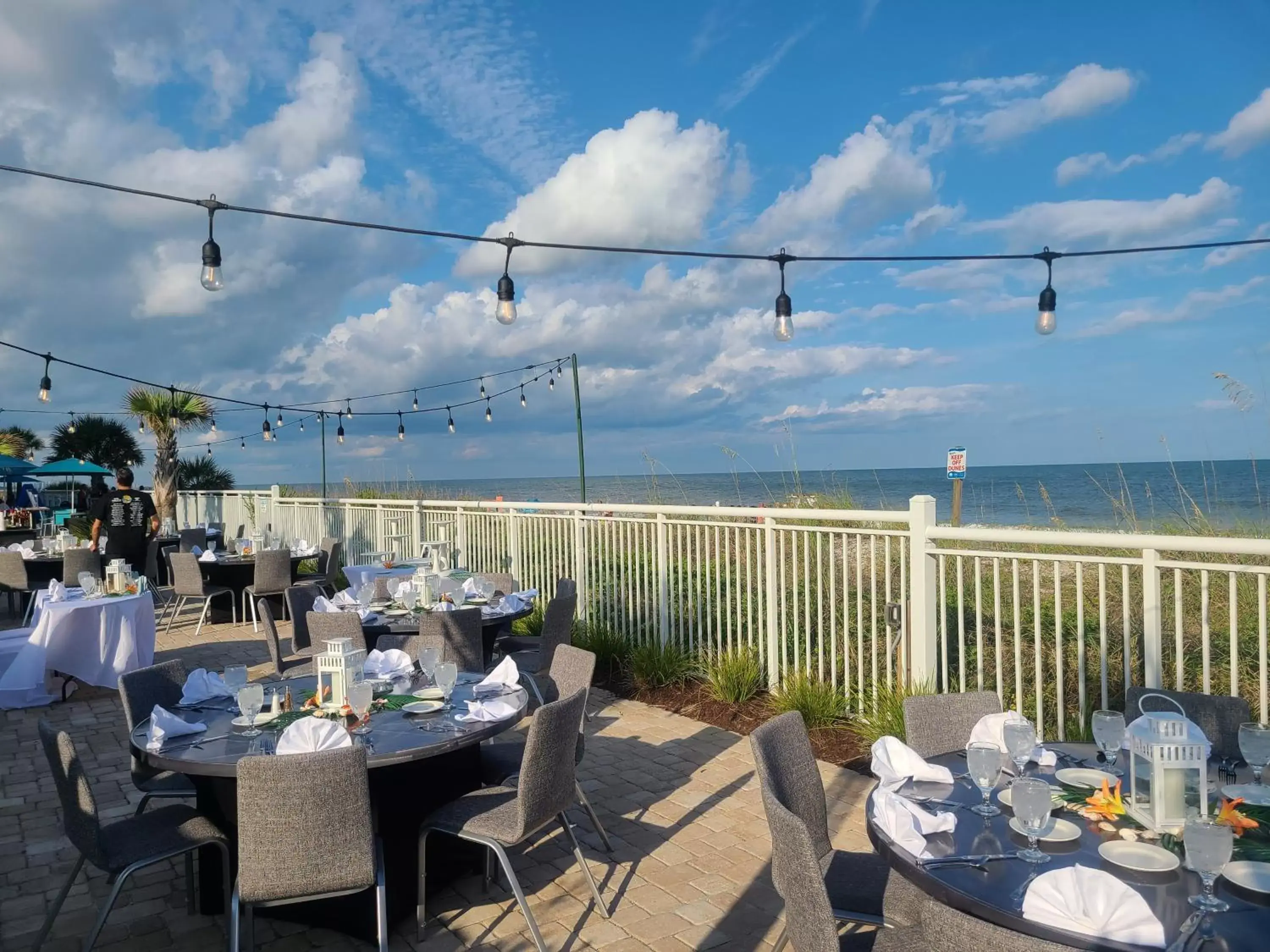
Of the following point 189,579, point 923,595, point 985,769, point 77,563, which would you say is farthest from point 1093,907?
point 77,563

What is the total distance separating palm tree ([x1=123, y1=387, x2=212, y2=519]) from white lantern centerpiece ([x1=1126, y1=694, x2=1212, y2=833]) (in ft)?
58.7

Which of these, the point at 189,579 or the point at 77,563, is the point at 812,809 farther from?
the point at 77,563

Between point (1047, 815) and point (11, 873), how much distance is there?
4.26 metres

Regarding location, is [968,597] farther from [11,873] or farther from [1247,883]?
[11,873]

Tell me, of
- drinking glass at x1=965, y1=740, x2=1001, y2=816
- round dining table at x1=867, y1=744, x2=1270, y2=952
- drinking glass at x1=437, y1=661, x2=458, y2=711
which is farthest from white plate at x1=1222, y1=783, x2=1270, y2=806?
drinking glass at x1=437, y1=661, x2=458, y2=711

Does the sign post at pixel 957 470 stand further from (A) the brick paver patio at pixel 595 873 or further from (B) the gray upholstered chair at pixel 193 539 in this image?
(B) the gray upholstered chair at pixel 193 539

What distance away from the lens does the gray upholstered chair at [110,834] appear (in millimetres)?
2707

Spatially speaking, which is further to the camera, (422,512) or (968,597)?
(422,512)

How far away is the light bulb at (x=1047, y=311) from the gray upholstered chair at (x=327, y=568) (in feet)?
24.5

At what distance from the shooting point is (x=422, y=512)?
1035 cm

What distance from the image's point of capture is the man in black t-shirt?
9.56m

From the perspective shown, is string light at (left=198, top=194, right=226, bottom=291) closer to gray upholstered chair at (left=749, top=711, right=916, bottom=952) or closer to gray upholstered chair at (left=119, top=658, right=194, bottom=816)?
gray upholstered chair at (left=119, top=658, right=194, bottom=816)

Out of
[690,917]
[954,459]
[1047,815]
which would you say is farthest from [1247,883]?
[954,459]

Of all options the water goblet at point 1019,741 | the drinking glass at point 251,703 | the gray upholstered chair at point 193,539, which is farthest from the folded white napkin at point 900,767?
the gray upholstered chair at point 193,539
